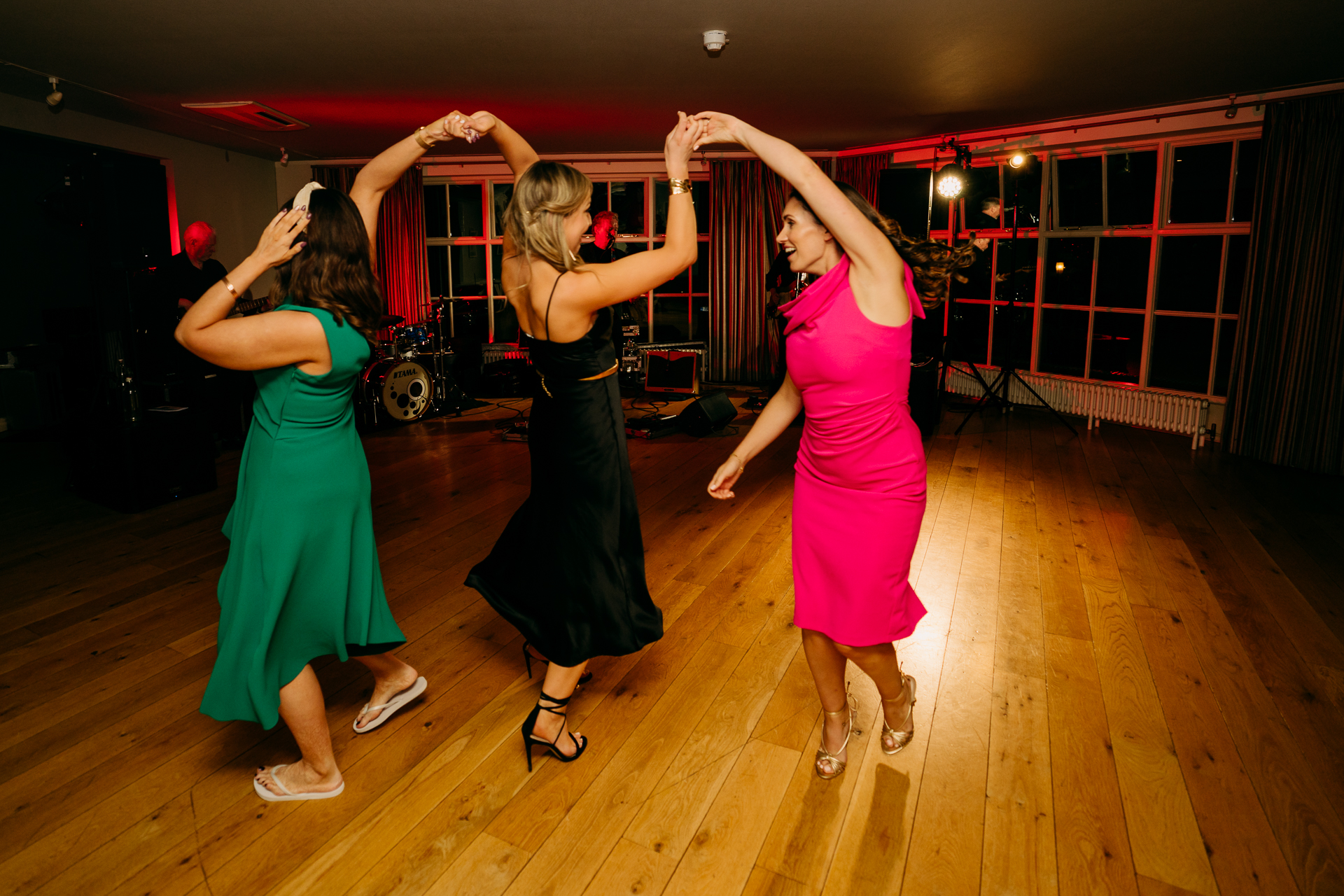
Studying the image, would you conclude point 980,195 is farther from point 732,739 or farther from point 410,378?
point 732,739

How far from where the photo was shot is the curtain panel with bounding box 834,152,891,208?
7934 mm

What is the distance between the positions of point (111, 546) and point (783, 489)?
377 centimetres

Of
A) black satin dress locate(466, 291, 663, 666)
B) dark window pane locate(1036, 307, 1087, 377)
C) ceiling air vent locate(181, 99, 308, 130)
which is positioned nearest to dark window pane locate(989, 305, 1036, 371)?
dark window pane locate(1036, 307, 1087, 377)

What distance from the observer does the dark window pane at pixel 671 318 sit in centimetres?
948

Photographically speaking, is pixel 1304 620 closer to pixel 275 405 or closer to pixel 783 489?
pixel 783 489

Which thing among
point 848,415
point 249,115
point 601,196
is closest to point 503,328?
point 601,196

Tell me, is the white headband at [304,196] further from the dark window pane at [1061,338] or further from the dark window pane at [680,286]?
the dark window pane at [680,286]

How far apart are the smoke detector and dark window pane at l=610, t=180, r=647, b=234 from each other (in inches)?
199

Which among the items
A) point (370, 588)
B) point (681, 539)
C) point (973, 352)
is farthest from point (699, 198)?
point (370, 588)

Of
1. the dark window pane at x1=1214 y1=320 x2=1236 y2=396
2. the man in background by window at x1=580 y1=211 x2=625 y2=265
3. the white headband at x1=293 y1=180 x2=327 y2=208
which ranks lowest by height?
the dark window pane at x1=1214 y1=320 x2=1236 y2=396

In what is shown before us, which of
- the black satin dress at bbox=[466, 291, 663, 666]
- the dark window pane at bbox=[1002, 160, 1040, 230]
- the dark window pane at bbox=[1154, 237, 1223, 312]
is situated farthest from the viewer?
the dark window pane at bbox=[1002, 160, 1040, 230]

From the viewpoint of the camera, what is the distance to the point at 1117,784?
2.04m

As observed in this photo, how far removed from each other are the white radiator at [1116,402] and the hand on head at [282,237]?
6.54 meters

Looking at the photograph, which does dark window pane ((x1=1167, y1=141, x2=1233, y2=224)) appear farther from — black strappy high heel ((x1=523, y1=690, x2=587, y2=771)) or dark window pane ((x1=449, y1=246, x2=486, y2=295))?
dark window pane ((x1=449, y1=246, x2=486, y2=295))
